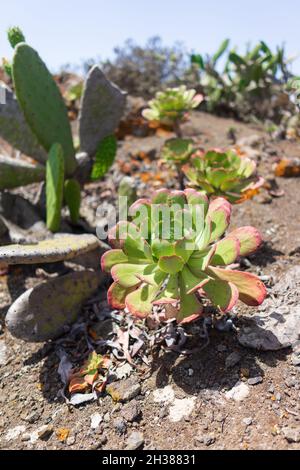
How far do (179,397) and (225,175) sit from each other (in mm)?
933

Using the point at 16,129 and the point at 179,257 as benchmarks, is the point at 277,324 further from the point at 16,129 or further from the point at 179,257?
the point at 16,129

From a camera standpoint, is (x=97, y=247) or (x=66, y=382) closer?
(x=66, y=382)

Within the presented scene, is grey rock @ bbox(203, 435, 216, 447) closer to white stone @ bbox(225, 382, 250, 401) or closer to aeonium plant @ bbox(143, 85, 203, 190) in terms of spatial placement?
white stone @ bbox(225, 382, 250, 401)

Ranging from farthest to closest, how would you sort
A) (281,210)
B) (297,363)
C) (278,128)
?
(278,128) → (281,210) → (297,363)

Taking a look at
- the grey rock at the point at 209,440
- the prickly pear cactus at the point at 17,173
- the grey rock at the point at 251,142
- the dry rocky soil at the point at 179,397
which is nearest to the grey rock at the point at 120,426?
the dry rocky soil at the point at 179,397

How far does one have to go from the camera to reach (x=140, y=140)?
335 centimetres

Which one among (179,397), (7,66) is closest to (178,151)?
(7,66)

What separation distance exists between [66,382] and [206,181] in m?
0.99

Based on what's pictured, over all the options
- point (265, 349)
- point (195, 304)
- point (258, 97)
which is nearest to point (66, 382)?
point (195, 304)

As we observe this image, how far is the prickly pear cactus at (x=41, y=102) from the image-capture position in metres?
2.00

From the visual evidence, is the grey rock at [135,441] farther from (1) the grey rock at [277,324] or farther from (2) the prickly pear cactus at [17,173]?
(2) the prickly pear cactus at [17,173]

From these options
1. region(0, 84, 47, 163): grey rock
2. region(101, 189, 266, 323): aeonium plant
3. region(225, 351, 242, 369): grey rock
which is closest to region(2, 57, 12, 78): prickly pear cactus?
region(0, 84, 47, 163): grey rock
